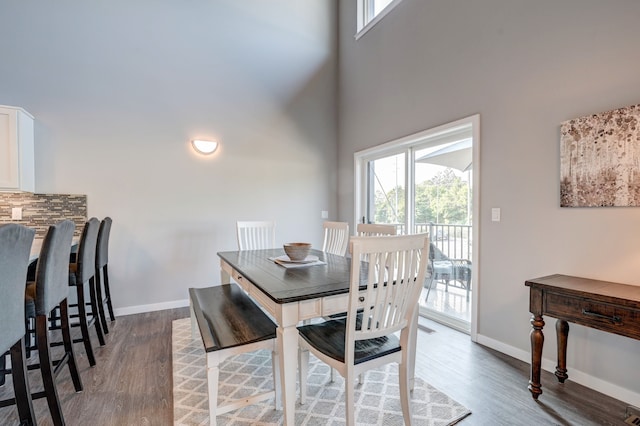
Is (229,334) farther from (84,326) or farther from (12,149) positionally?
(12,149)

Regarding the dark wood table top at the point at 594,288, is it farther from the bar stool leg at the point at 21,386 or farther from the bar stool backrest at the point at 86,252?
the bar stool backrest at the point at 86,252

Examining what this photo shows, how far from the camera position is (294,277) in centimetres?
183

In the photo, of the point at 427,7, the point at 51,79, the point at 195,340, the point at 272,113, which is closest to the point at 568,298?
the point at 195,340

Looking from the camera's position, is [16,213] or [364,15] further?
[364,15]

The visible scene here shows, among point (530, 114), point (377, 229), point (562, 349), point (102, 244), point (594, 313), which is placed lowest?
point (562, 349)

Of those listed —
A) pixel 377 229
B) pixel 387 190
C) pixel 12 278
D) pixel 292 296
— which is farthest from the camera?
pixel 387 190

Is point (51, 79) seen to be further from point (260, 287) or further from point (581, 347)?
point (581, 347)

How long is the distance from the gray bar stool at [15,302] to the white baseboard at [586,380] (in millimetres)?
2781

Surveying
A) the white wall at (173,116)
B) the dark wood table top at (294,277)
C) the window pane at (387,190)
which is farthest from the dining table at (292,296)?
the white wall at (173,116)

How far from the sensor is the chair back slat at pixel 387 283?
1.36 m

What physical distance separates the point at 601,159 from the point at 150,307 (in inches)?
172

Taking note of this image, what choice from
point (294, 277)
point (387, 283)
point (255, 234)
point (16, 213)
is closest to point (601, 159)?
point (387, 283)

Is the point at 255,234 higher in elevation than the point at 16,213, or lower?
lower

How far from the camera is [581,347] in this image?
2.03m
